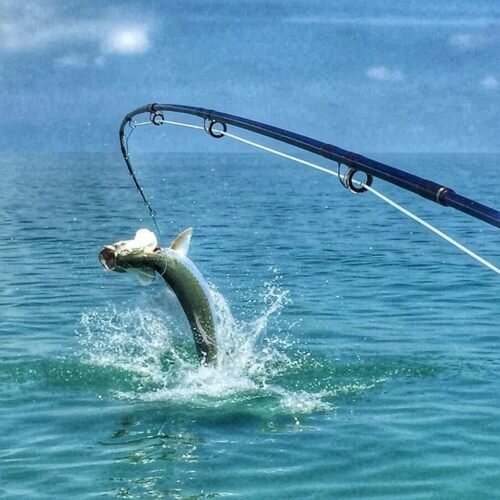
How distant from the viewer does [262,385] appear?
12250 mm

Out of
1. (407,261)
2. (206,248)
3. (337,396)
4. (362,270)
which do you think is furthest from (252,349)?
(206,248)

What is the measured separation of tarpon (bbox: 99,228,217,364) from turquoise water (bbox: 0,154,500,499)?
3.03 ft

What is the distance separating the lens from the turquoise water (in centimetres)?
946

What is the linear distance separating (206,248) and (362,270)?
22.9ft

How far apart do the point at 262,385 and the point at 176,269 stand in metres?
2.47

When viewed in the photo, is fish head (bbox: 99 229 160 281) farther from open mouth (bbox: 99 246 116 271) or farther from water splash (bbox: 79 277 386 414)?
water splash (bbox: 79 277 386 414)

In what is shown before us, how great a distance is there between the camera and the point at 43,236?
113 ft

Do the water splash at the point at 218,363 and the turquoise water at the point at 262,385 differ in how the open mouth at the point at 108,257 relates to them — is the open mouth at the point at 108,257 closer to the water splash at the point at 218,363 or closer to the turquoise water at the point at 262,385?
the turquoise water at the point at 262,385

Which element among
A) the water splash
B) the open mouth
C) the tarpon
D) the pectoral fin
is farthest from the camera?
the water splash

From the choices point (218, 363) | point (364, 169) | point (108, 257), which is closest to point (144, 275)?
point (108, 257)

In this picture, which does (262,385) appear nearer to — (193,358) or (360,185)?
(193,358)

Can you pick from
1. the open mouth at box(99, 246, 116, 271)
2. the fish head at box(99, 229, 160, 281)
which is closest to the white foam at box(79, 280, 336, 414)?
the fish head at box(99, 229, 160, 281)

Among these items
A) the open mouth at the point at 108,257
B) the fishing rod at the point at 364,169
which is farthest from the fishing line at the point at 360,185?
the open mouth at the point at 108,257

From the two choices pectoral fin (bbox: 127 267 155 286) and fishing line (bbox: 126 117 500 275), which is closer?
fishing line (bbox: 126 117 500 275)
